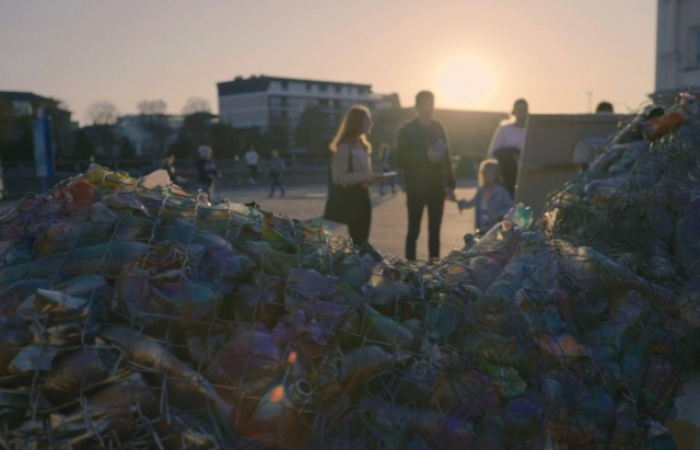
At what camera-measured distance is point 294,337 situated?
2.13 metres

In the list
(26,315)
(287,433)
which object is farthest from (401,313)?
(26,315)

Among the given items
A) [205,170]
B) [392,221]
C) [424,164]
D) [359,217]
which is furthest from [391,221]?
[359,217]

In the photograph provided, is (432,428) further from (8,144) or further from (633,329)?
(8,144)

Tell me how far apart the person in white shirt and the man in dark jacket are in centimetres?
113

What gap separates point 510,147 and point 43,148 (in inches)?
462

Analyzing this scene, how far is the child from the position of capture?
7254 mm

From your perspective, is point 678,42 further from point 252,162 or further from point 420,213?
point 420,213

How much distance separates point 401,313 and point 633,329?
874mm

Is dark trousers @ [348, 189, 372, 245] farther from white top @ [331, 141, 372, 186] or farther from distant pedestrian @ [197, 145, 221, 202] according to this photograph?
distant pedestrian @ [197, 145, 221, 202]

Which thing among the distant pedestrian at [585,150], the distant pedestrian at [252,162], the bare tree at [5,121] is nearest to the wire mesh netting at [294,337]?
the distant pedestrian at [585,150]

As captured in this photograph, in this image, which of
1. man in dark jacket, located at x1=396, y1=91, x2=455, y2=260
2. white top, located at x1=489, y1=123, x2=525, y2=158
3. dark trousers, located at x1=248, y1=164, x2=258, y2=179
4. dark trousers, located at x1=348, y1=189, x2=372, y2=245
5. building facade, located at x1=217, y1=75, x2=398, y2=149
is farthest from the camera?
building facade, located at x1=217, y1=75, x2=398, y2=149

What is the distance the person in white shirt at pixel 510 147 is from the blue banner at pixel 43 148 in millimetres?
11313

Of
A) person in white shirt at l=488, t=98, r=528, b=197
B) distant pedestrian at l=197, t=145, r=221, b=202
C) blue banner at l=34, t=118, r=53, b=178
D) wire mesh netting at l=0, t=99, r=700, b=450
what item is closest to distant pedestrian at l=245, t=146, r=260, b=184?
blue banner at l=34, t=118, r=53, b=178

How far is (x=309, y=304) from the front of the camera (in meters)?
2.24
